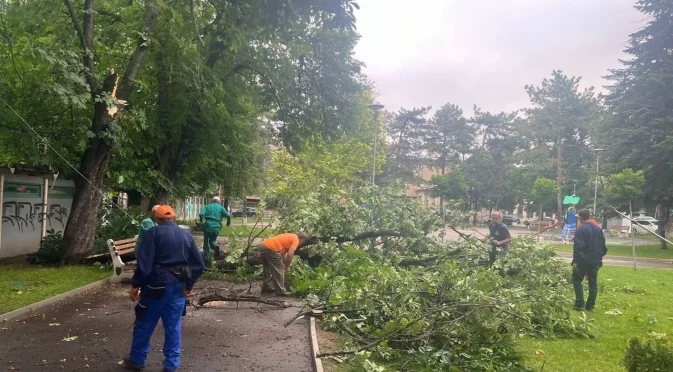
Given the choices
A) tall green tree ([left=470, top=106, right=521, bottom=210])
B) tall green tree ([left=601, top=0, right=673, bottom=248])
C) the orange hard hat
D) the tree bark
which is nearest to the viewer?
the orange hard hat

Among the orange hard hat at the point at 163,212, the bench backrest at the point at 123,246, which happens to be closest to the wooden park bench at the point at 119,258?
the bench backrest at the point at 123,246

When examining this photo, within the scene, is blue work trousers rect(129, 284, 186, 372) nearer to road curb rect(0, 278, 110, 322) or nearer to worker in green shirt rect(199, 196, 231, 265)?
road curb rect(0, 278, 110, 322)

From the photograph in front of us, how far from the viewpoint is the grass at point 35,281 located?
7.96m

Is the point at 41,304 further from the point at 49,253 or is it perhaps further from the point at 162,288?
the point at 49,253

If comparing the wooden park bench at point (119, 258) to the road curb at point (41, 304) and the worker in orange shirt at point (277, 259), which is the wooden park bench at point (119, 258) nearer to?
the road curb at point (41, 304)

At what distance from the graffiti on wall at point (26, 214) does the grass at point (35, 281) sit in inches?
68.5

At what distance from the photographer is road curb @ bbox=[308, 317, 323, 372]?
17.2ft

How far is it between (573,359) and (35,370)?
5.63m

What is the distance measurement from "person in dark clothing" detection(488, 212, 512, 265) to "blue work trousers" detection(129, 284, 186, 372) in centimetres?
740

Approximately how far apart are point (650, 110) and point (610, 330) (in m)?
23.3

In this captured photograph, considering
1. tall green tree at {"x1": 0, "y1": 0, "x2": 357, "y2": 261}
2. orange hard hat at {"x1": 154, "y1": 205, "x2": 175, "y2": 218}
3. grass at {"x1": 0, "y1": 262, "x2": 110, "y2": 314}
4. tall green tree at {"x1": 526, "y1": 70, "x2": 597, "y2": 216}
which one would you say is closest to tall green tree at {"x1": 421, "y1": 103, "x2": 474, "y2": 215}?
tall green tree at {"x1": 526, "y1": 70, "x2": 597, "y2": 216}

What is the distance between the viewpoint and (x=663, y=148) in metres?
24.9

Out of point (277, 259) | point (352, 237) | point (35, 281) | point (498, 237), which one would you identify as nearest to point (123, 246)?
point (35, 281)

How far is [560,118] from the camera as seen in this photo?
55.8 m
